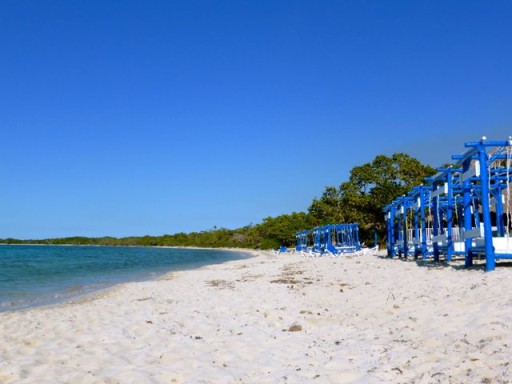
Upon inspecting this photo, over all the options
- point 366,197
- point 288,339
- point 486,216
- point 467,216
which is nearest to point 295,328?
point 288,339

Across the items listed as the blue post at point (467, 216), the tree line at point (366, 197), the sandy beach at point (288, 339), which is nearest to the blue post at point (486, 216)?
the sandy beach at point (288, 339)

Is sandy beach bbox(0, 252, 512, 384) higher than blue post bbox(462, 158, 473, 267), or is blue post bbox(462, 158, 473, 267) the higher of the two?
blue post bbox(462, 158, 473, 267)

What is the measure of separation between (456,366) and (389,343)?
4.33 feet

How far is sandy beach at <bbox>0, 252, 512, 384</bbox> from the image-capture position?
436 cm

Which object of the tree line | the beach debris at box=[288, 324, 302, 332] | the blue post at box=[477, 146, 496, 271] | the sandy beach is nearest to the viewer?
the sandy beach

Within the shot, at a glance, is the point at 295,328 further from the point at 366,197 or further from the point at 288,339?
the point at 366,197

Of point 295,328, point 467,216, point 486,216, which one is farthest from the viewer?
point 467,216

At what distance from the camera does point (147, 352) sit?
222 inches

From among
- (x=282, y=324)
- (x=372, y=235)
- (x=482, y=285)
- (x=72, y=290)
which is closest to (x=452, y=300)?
(x=482, y=285)

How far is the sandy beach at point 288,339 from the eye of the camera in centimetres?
436

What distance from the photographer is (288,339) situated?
6.06 metres

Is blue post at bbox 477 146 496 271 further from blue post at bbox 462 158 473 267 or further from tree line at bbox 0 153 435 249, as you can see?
tree line at bbox 0 153 435 249

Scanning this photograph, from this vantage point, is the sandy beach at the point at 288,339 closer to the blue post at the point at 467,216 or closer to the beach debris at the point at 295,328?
the beach debris at the point at 295,328

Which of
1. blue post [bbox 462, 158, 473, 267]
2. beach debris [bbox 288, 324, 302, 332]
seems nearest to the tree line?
blue post [bbox 462, 158, 473, 267]
